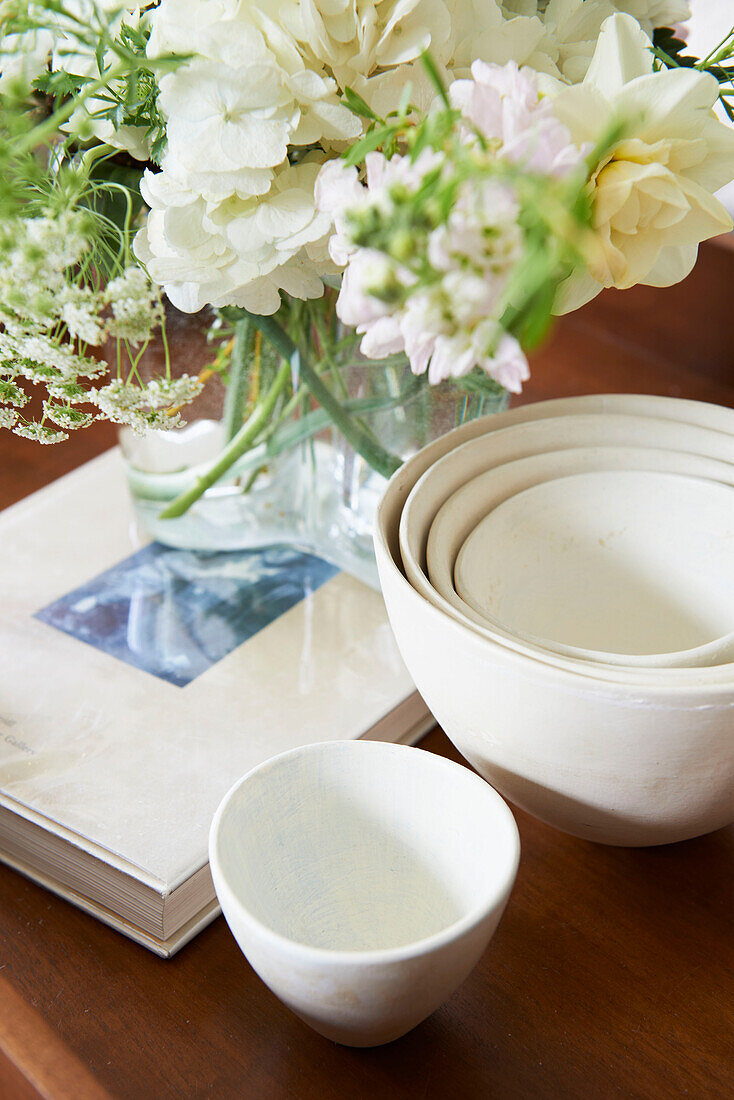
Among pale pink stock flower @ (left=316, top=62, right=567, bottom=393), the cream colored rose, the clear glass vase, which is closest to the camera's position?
pale pink stock flower @ (left=316, top=62, right=567, bottom=393)

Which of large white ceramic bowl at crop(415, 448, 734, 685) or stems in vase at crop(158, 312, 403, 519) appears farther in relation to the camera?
stems in vase at crop(158, 312, 403, 519)

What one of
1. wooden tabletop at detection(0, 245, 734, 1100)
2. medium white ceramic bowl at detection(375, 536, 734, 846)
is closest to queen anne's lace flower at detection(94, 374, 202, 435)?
medium white ceramic bowl at detection(375, 536, 734, 846)

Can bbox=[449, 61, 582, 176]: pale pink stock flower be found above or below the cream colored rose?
above

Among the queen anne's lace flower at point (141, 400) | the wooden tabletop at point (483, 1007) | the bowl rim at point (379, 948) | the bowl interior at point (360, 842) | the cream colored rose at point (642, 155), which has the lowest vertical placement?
the wooden tabletop at point (483, 1007)

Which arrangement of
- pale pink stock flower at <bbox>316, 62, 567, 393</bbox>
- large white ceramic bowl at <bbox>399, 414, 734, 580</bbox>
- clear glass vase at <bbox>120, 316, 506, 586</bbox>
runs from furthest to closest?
clear glass vase at <bbox>120, 316, 506, 586</bbox>, large white ceramic bowl at <bbox>399, 414, 734, 580</bbox>, pale pink stock flower at <bbox>316, 62, 567, 393</bbox>

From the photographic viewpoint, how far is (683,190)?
13.9 inches

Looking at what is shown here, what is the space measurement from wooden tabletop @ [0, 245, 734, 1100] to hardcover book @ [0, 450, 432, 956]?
0.07 feet

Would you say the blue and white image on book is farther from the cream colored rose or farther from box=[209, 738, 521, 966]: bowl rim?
the cream colored rose

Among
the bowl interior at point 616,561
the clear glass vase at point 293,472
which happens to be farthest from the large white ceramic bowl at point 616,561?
the clear glass vase at point 293,472

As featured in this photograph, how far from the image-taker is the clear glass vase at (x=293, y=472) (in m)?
0.54

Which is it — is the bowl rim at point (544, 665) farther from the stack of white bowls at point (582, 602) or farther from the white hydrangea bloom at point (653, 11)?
the white hydrangea bloom at point (653, 11)

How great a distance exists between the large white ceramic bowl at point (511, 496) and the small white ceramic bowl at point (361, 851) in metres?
0.06

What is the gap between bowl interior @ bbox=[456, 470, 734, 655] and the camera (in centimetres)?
45

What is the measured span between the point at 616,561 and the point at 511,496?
6 cm
